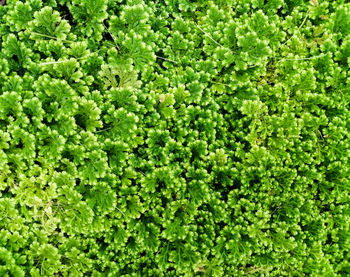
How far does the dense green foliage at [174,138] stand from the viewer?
8.70 feet

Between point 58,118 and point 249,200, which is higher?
point 58,118

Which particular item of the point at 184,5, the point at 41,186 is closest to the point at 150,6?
the point at 184,5

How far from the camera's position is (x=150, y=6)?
3.11 meters

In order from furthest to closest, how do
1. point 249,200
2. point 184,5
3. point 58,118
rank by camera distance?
point 184,5, point 249,200, point 58,118

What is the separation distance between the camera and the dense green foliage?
2652mm

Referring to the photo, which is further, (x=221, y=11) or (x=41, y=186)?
(x=221, y=11)

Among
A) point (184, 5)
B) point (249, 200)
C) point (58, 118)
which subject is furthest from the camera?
point (184, 5)

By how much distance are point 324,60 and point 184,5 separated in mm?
1466

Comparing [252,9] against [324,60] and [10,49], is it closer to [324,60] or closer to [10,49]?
[324,60]

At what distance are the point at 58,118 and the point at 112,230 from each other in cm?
107

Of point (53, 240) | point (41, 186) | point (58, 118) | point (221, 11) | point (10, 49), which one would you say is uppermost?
point (221, 11)

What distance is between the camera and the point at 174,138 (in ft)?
9.58

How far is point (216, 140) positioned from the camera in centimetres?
294

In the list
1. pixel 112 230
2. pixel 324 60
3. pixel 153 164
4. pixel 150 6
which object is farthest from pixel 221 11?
pixel 112 230
